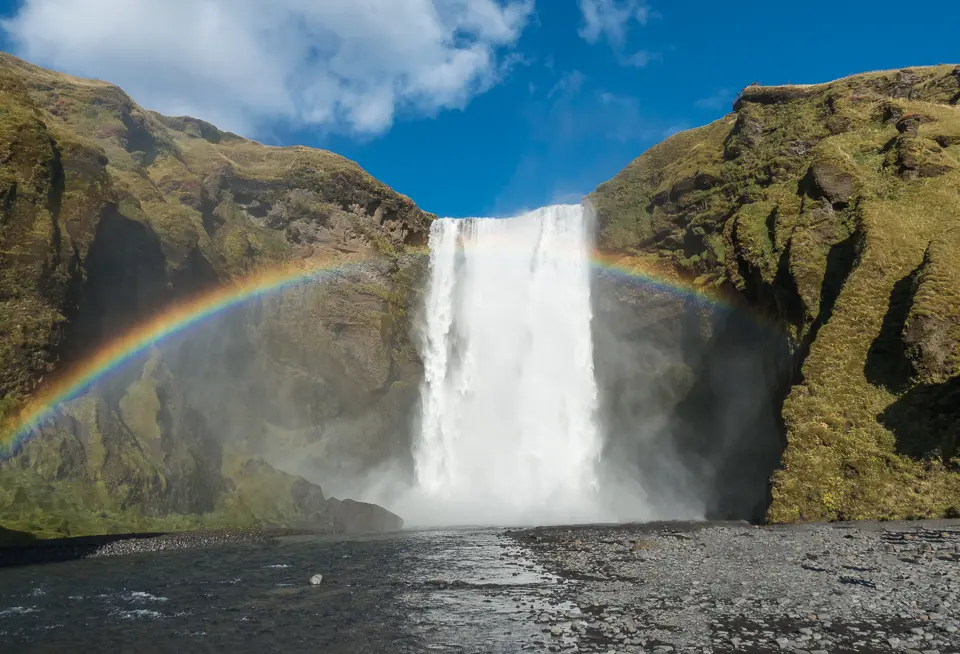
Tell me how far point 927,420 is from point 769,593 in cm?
1762

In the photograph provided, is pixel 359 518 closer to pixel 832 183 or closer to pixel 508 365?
pixel 508 365

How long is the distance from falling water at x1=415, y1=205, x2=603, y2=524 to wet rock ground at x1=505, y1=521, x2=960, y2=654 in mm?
33086

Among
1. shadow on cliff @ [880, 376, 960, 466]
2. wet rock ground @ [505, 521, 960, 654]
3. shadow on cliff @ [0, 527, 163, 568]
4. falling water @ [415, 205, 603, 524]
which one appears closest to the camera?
wet rock ground @ [505, 521, 960, 654]

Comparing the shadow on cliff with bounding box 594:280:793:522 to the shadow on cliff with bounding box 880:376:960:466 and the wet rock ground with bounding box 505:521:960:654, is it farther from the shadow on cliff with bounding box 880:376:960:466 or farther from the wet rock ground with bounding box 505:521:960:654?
the wet rock ground with bounding box 505:521:960:654

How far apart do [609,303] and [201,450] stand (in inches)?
1466

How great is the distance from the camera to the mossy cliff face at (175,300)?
35.4 metres

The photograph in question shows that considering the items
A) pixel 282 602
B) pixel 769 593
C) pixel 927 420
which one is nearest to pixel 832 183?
pixel 927 420

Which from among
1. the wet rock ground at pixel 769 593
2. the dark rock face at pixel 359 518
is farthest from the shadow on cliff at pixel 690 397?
the dark rock face at pixel 359 518

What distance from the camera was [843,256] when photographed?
3569 cm

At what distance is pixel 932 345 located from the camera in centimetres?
2636

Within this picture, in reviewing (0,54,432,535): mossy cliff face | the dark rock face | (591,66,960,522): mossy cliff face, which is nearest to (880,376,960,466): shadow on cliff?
(591,66,960,522): mossy cliff face

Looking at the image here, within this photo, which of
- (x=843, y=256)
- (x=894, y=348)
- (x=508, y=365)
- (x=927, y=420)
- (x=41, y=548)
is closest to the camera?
(x=927, y=420)

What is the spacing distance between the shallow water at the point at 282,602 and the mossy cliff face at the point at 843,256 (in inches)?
609

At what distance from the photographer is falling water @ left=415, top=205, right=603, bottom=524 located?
185ft
